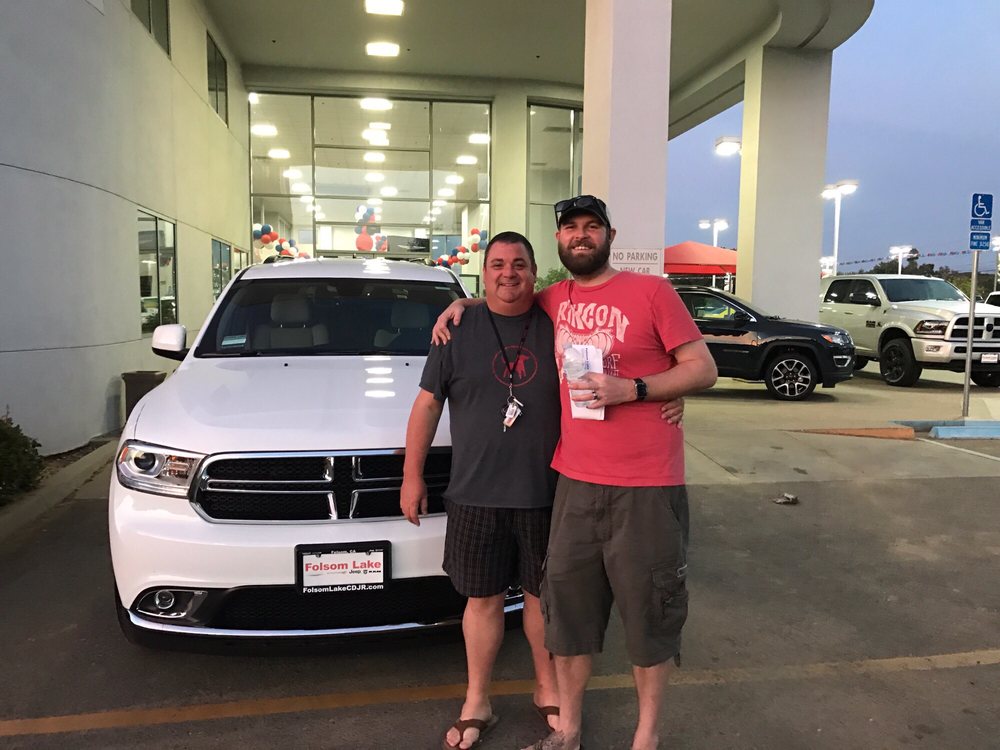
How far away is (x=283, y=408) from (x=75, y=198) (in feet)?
18.7

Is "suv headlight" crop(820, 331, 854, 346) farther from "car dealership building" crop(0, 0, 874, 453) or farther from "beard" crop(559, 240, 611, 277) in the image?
"beard" crop(559, 240, 611, 277)

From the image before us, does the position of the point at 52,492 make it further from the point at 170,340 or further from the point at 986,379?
the point at 986,379

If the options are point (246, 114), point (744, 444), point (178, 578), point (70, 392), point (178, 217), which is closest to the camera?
point (178, 578)

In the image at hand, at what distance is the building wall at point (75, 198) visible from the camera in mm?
6527

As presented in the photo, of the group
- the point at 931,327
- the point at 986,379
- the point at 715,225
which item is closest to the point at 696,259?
the point at 986,379

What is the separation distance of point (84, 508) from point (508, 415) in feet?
14.6

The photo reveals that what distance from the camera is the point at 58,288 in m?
7.05

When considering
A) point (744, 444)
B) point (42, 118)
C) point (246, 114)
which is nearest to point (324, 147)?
point (246, 114)

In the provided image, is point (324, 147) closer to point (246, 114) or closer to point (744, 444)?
point (246, 114)

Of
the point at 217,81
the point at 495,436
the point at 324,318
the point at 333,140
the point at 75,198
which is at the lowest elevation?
the point at 495,436

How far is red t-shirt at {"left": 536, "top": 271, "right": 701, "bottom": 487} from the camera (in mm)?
2285

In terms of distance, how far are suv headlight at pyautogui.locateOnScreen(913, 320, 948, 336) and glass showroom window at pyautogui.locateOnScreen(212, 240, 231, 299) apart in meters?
12.5

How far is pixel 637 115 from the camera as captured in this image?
7465 millimetres

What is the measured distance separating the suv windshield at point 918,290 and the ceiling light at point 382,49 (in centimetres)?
1109
